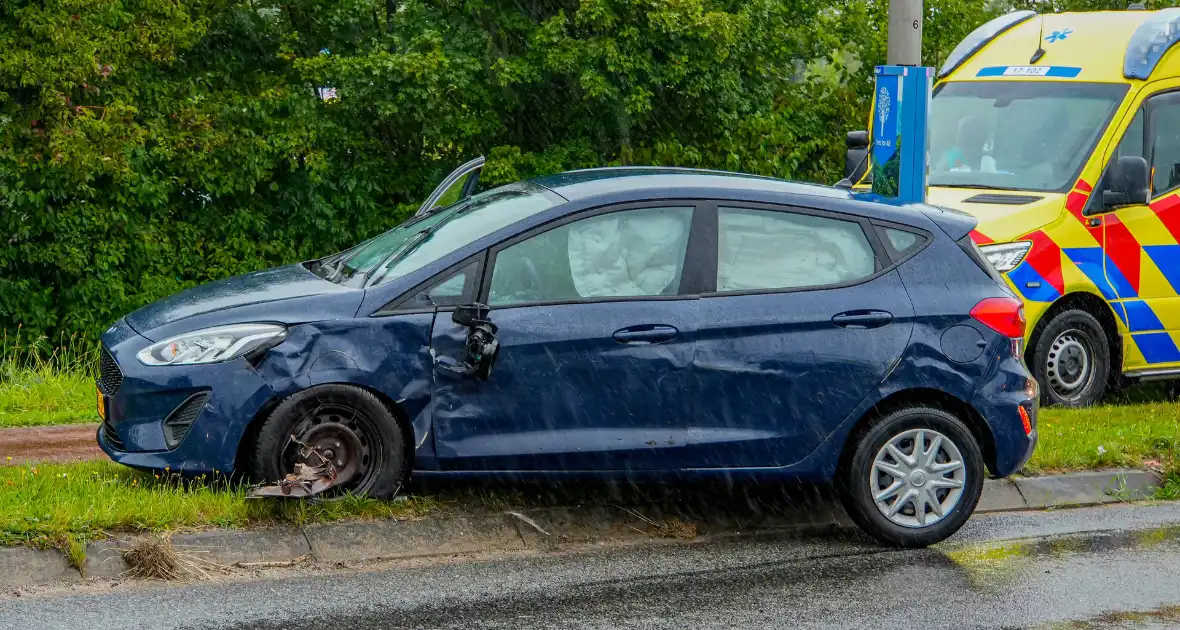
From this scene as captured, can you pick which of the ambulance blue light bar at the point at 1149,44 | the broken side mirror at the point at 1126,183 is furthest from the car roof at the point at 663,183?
the ambulance blue light bar at the point at 1149,44

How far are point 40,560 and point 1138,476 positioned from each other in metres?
5.48

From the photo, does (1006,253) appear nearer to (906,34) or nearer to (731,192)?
(906,34)

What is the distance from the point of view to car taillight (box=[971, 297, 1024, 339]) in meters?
6.54

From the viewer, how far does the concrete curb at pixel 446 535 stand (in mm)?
5680

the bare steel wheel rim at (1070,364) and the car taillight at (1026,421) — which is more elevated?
the car taillight at (1026,421)

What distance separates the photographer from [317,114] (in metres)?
15.7

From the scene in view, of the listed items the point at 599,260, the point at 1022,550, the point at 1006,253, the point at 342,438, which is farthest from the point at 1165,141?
the point at 342,438

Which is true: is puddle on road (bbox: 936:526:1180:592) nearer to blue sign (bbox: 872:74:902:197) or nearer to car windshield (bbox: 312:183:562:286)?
car windshield (bbox: 312:183:562:286)

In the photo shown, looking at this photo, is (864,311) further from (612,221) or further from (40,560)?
(40,560)

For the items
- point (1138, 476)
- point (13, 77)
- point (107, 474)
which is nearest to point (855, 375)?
point (1138, 476)

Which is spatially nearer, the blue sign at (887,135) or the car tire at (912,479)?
the car tire at (912,479)

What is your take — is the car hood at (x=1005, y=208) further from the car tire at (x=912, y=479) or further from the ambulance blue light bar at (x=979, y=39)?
the car tire at (x=912, y=479)

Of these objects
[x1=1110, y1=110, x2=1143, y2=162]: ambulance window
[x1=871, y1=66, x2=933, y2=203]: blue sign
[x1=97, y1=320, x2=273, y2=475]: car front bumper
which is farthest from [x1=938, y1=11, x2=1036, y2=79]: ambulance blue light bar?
[x1=97, y1=320, x2=273, y2=475]: car front bumper

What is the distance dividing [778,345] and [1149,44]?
581cm
